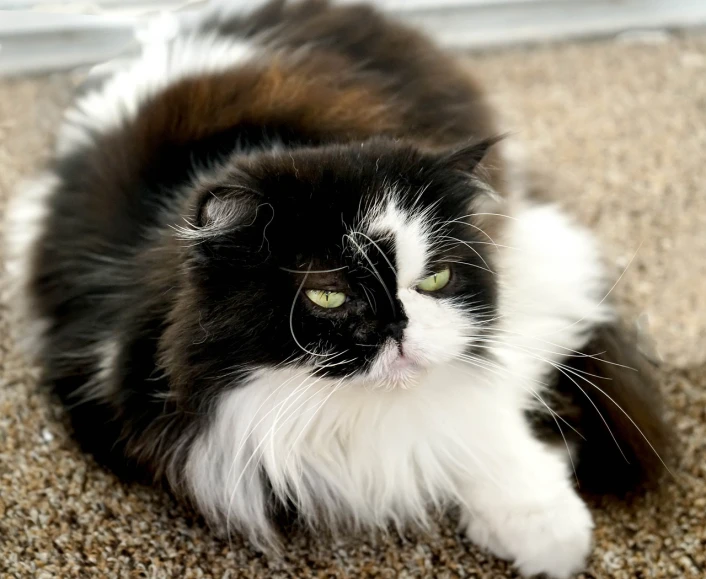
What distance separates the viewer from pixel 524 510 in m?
1.26

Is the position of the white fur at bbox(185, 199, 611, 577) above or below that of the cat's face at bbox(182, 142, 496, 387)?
below

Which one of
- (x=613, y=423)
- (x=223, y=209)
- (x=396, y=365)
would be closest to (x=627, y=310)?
(x=613, y=423)

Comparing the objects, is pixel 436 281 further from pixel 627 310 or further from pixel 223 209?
pixel 627 310

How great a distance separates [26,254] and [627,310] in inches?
50.0

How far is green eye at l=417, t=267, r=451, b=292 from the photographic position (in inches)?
42.3

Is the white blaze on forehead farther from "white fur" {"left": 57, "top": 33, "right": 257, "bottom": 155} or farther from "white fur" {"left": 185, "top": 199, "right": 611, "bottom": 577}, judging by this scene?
"white fur" {"left": 57, "top": 33, "right": 257, "bottom": 155}

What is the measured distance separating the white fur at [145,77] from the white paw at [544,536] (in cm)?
96

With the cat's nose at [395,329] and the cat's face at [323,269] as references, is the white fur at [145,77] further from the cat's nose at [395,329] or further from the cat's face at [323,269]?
the cat's nose at [395,329]

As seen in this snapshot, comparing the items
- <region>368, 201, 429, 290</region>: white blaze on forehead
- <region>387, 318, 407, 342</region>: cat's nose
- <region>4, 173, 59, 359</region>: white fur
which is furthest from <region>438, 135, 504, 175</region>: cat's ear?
<region>4, 173, 59, 359</region>: white fur

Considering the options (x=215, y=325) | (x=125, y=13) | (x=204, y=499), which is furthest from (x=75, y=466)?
(x=125, y=13)

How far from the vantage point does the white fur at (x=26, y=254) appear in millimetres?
1510

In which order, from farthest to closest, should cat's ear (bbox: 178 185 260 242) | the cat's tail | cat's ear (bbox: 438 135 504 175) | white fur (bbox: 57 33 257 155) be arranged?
white fur (bbox: 57 33 257 155)
the cat's tail
cat's ear (bbox: 438 135 504 175)
cat's ear (bbox: 178 185 260 242)

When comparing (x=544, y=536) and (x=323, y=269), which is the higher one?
(x=323, y=269)

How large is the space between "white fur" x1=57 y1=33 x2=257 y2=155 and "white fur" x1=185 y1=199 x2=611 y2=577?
0.65 meters
